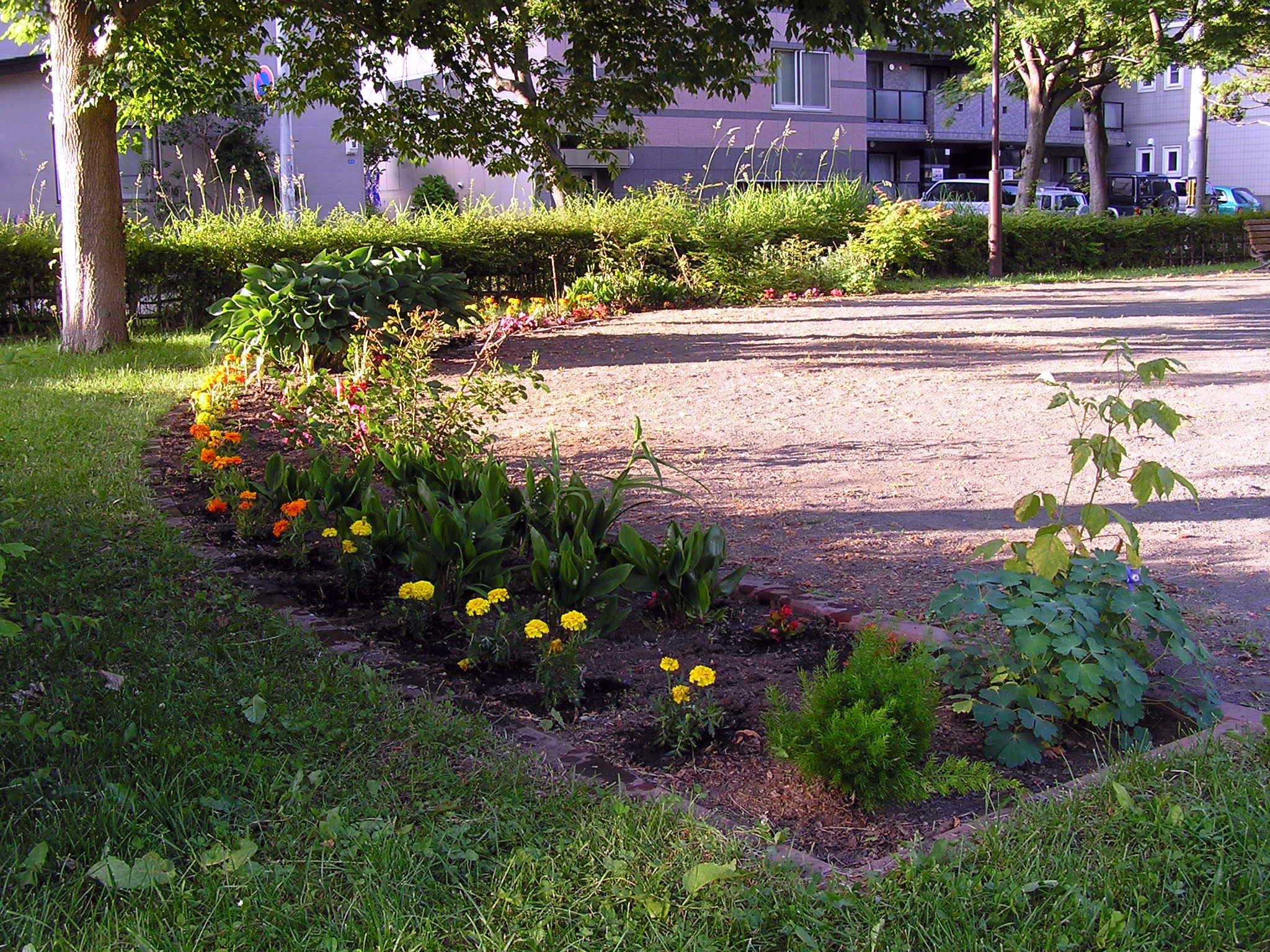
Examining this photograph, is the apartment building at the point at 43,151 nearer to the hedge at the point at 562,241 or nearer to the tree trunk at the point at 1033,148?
the hedge at the point at 562,241

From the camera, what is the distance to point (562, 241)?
15867mm

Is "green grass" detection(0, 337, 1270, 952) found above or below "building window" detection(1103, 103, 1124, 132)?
below

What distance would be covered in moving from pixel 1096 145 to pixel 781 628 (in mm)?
27931

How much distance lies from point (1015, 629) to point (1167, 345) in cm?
905

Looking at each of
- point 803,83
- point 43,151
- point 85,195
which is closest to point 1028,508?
point 85,195

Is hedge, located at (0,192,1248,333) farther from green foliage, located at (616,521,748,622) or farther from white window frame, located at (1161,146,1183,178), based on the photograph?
white window frame, located at (1161,146,1183,178)

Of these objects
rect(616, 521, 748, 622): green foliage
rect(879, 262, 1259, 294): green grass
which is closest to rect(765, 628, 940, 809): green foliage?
rect(616, 521, 748, 622): green foliage

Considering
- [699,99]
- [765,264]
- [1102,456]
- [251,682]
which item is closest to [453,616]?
[251,682]

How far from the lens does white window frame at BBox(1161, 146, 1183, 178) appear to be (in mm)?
46531

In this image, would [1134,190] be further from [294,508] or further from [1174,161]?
[294,508]

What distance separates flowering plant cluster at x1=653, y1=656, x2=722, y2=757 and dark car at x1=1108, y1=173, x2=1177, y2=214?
3900 centimetres

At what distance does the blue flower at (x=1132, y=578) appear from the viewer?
2.97m

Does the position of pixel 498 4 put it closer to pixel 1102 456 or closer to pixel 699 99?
pixel 1102 456

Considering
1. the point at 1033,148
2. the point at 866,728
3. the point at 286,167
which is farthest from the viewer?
the point at 1033,148
